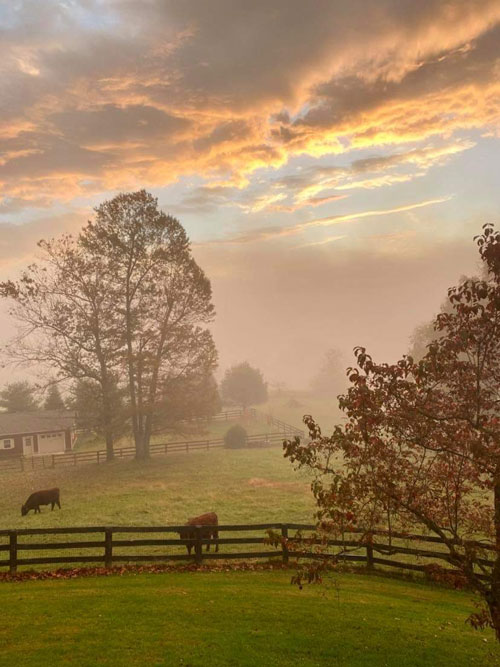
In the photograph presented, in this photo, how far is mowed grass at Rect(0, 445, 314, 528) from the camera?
22.3 meters

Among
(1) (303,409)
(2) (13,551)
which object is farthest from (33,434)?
(1) (303,409)

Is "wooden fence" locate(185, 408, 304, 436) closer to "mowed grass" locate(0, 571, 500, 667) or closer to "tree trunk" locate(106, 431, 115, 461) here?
"tree trunk" locate(106, 431, 115, 461)

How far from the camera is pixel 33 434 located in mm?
50656

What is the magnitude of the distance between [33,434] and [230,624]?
46.6 m

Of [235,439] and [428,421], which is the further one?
[235,439]

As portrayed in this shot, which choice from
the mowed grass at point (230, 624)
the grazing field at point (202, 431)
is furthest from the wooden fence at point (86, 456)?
the mowed grass at point (230, 624)

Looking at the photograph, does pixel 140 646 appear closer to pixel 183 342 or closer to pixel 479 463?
pixel 479 463

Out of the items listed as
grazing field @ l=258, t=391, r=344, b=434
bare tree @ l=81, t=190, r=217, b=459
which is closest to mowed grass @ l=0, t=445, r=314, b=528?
bare tree @ l=81, t=190, r=217, b=459

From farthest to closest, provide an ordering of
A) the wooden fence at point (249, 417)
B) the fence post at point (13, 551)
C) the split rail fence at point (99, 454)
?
the wooden fence at point (249, 417) < the split rail fence at point (99, 454) < the fence post at point (13, 551)

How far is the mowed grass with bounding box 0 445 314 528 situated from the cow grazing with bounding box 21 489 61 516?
13.8 inches

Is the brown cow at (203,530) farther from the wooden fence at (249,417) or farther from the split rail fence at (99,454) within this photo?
the wooden fence at (249,417)

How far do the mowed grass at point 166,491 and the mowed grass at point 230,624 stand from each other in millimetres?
8342

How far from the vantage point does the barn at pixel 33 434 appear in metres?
49.5

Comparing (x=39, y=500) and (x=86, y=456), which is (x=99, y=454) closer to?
(x=86, y=456)
